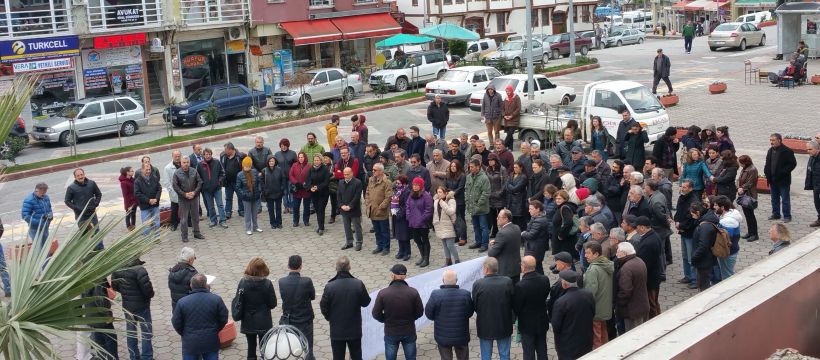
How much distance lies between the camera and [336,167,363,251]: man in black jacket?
53.7 ft

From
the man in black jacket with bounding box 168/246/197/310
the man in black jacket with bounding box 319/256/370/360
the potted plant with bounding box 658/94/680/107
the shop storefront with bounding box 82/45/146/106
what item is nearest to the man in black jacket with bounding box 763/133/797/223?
the man in black jacket with bounding box 319/256/370/360

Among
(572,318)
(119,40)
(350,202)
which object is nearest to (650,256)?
(572,318)

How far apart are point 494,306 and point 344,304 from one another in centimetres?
160

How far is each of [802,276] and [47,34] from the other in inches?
1229

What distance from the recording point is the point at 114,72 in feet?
120

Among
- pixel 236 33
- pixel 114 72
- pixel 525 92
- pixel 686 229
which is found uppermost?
pixel 236 33

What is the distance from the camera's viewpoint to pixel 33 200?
16.1m

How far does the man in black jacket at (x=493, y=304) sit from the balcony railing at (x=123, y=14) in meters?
27.6

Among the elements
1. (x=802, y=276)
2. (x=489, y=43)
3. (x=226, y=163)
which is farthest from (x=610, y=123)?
(x=489, y=43)

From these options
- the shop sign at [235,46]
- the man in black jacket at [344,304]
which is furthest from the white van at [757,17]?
the man in black jacket at [344,304]

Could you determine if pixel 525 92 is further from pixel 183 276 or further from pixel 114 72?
pixel 183 276

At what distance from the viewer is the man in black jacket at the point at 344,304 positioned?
11.0 metres

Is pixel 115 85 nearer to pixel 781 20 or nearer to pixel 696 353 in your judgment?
pixel 781 20

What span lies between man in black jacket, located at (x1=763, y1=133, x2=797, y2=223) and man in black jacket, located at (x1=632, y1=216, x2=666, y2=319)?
5.61 meters
